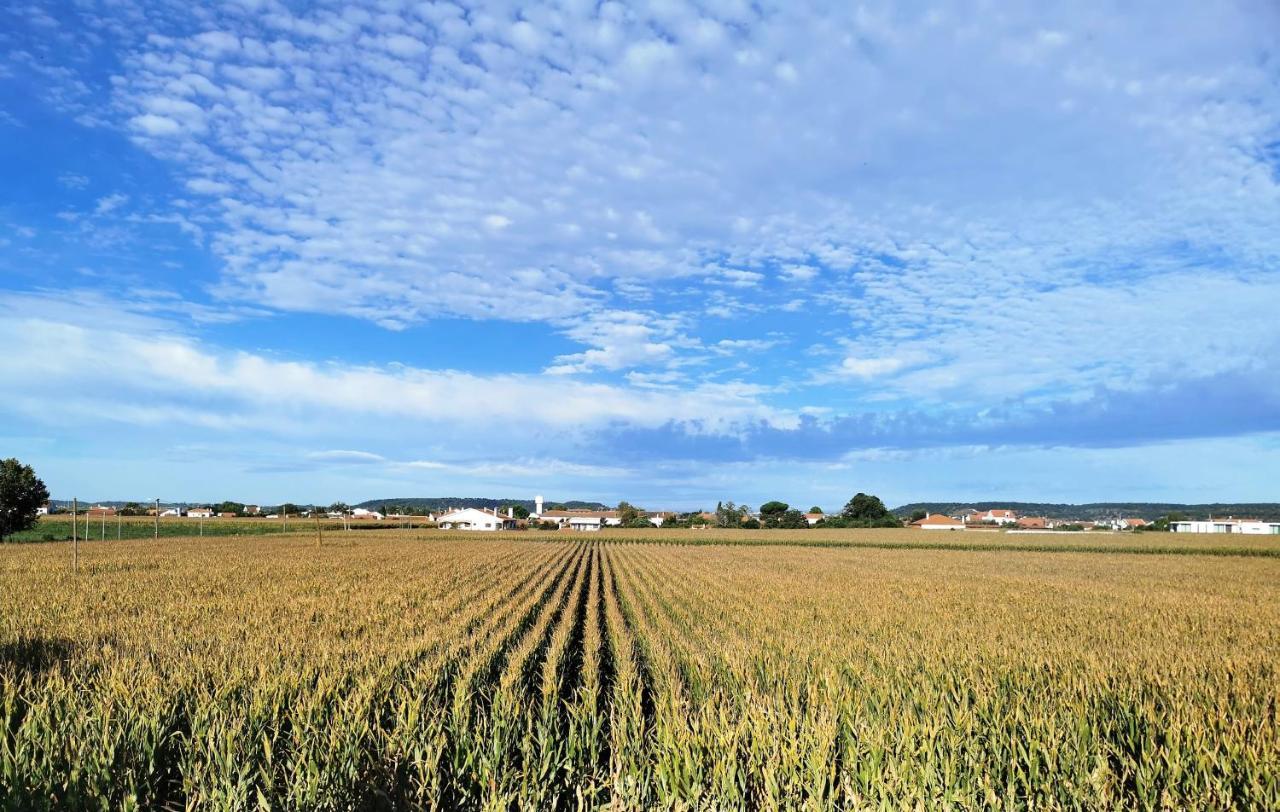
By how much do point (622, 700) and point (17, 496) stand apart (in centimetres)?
7850

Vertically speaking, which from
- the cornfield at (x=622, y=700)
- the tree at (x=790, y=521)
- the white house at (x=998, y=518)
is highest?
the cornfield at (x=622, y=700)

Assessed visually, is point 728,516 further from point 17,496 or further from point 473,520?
point 17,496

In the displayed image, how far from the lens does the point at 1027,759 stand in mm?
6180

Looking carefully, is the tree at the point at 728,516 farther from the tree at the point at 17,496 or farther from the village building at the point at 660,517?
the tree at the point at 17,496

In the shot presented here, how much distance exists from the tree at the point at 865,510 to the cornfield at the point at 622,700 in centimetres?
12083

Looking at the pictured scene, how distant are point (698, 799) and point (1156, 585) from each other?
33.3 meters

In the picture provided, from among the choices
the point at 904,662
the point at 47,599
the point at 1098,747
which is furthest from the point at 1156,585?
the point at 47,599

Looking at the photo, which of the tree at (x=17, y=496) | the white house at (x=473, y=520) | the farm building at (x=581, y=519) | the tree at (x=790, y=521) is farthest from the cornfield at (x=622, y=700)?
the farm building at (x=581, y=519)

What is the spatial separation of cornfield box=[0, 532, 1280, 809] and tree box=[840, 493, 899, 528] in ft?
396

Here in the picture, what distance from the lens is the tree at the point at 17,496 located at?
62.4 m

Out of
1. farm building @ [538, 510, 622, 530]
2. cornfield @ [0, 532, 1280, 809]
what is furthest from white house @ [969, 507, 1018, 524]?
cornfield @ [0, 532, 1280, 809]

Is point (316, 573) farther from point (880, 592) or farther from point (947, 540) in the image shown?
point (947, 540)

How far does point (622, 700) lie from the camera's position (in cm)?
786

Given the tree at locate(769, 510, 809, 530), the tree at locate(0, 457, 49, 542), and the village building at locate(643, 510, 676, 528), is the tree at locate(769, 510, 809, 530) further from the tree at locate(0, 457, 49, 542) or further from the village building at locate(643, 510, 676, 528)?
the tree at locate(0, 457, 49, 542)
